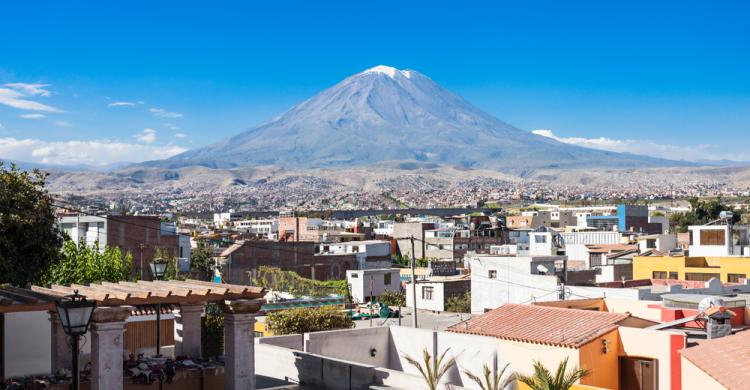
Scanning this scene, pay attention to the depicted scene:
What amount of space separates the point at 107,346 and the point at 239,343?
1.73 m

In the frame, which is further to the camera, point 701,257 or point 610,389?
point 701,257

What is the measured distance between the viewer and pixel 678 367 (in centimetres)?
1304

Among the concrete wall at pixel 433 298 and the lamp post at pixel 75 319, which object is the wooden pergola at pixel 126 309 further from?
the concrete wall at pixel 433 298

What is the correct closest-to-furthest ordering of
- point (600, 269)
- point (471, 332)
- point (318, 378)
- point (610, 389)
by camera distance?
point (318, 378), point (610, 389), point (471, 332), point (600, 269)

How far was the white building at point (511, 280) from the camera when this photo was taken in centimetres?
2833

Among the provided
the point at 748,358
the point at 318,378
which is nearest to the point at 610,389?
the point at 748,358

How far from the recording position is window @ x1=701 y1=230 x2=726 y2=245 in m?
33.9

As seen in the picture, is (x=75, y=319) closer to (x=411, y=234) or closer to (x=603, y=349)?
(x=603, y=349)

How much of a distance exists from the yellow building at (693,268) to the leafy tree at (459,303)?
647 cm

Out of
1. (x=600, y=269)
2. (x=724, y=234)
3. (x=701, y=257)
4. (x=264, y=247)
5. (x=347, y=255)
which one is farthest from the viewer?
(x=347, y=255)

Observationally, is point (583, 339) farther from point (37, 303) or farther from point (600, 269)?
point (600, 269)

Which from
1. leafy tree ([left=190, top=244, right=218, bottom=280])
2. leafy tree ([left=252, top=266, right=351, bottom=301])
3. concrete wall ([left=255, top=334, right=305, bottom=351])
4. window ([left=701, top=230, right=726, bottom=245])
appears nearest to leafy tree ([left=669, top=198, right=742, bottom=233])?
leafy tree ([left=252, top=266, right=351, bottom=301])

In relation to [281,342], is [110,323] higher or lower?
higher

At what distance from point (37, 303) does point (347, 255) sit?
48187 mm
